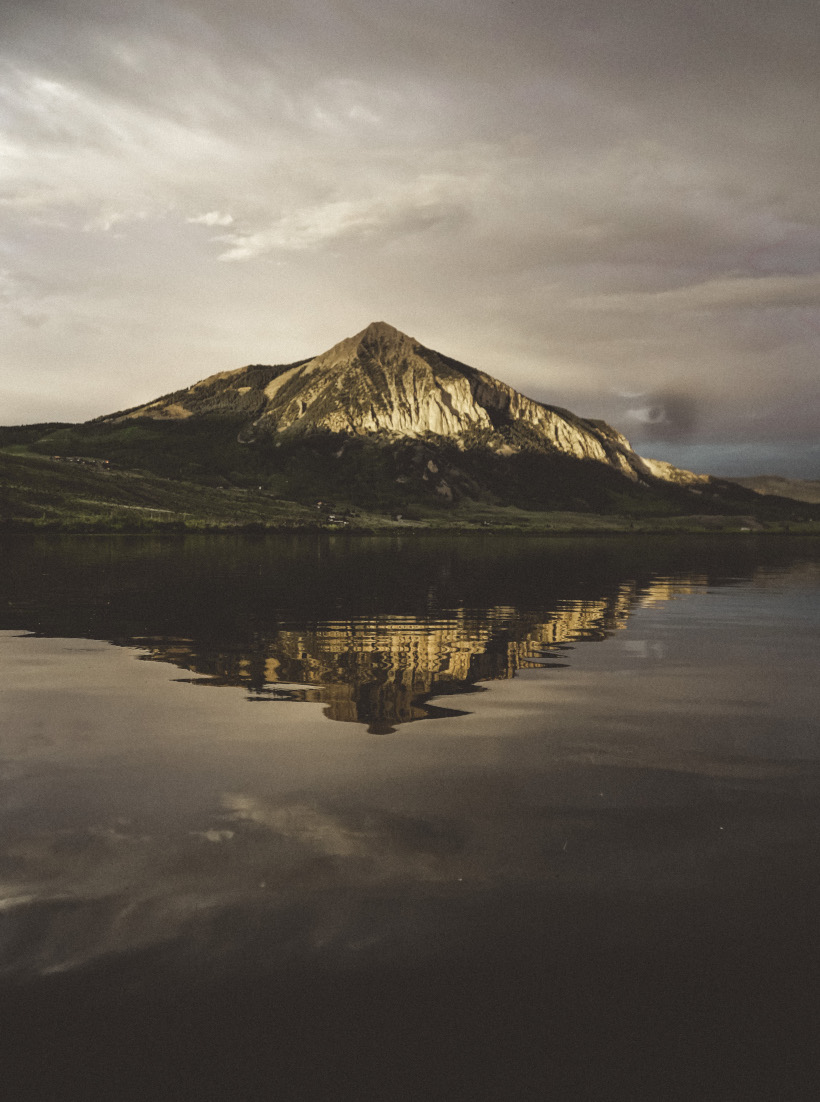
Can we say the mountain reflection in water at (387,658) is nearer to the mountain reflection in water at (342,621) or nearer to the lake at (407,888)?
the mountain reflection in water at (342,621)

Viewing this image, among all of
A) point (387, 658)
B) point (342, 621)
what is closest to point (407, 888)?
point (387, 658)

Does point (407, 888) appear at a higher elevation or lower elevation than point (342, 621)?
higher

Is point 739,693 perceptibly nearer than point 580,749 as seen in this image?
No

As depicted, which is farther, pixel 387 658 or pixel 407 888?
pixel 387 658

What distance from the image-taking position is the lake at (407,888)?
6355 millimetres

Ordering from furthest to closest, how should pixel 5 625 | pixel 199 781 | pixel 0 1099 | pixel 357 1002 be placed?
pixel 5 625
pixel 199 781
pixel 357 1002
pixel 0 1099

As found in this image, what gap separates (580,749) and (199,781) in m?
7.22

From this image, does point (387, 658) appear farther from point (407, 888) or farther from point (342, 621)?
point (407, 888)

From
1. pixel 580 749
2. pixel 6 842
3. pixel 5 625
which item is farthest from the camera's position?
pixel 5 625

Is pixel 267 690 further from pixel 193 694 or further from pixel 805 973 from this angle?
pixel 805 973

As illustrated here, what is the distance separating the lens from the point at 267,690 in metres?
20.0

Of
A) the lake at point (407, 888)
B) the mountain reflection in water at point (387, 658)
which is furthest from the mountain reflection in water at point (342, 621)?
the lake at point (407, 888)

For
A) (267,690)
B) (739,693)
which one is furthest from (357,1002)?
(739,693)

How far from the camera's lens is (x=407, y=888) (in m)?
8.93
